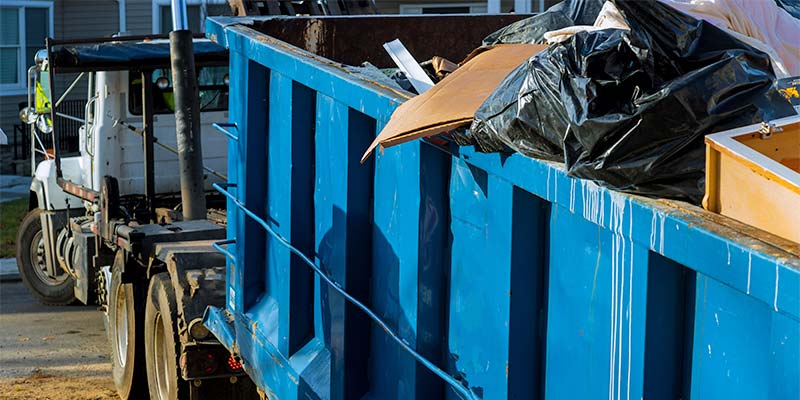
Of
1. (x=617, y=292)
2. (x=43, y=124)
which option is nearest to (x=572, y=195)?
(x=617, y=292)

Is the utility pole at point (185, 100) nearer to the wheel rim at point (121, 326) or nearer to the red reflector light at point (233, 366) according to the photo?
the wheel rim at point (121, 326)

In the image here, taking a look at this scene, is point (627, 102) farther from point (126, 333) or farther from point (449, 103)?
point (126, 333)

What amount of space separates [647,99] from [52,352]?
7.15m

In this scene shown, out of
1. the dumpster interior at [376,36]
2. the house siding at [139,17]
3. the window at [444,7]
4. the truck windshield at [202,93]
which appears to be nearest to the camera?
the dumpster interior at [376,36]

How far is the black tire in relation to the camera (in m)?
6.75

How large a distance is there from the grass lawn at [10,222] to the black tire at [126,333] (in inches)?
198

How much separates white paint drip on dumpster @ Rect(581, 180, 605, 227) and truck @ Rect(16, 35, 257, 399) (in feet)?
11.4

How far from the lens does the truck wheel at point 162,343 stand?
571cm

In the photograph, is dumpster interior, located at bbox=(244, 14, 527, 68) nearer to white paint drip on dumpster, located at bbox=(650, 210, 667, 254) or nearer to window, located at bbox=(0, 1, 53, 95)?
white paint drip on dumpster, located at bbox=(650, 210, 667, 254)

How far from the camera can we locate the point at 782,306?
169 centimetres

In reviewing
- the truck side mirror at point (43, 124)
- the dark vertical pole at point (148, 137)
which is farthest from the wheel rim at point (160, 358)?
the truck side mirror at point (43, 124)

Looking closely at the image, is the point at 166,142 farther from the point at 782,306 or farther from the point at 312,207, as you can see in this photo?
the point at 782,306

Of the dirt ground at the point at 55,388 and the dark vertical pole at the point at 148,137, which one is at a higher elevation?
the dark vertical pole at the point at 148,137

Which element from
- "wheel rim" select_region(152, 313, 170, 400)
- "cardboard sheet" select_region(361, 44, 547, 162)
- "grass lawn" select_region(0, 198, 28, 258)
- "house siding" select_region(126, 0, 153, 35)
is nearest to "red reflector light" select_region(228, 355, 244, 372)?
"wheel rim" select_region(152, 313, 170, 400)
